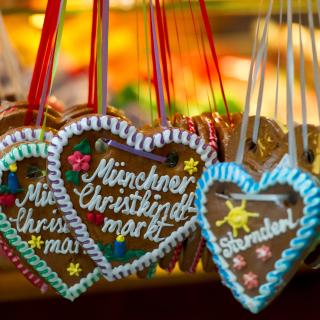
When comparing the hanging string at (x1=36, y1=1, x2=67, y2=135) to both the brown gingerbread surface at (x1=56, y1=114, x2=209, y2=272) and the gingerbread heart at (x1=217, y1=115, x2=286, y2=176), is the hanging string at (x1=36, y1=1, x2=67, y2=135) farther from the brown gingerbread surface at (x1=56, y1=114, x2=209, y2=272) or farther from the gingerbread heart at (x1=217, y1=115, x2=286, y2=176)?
the gingerbread heart at (x1=217, y1=115, x2=286, y2=176)

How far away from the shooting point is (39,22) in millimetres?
2029

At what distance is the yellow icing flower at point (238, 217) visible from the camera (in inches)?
31.9

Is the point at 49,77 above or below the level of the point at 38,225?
above

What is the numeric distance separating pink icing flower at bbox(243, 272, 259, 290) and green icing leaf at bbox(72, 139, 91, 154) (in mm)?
246

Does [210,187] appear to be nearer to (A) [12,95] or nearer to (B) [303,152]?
(B) [303,152]

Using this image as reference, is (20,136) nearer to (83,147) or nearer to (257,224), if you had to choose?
(83,147)

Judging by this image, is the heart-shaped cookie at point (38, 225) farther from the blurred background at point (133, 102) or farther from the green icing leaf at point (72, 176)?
the blurred background at point (133, 102)

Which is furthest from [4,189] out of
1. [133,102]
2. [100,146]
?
[133,102]

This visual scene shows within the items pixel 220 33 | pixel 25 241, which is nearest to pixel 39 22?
pixel 220 33

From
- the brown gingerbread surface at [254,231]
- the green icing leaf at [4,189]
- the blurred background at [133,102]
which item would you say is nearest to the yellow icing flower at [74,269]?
the green icing leaf at [4,189]

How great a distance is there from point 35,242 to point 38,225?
3 cm

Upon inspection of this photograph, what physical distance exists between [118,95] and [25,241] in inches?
43.0

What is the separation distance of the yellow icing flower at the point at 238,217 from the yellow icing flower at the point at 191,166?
0.38ft

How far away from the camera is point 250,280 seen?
82 cm
